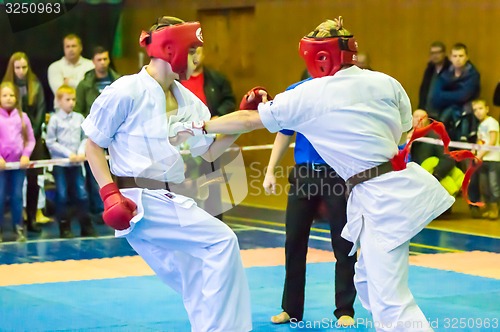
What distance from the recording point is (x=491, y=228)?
10.5 metres

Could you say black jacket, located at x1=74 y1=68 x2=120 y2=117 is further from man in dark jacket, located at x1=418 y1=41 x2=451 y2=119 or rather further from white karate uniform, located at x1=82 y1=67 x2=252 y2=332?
white karate uniform, located at x1=82 y1=67 x2=252 y2=332

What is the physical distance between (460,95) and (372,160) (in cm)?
681

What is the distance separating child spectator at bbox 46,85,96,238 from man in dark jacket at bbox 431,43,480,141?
4.32 m

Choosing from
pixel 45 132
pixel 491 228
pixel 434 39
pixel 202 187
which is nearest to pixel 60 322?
pixel 202 187

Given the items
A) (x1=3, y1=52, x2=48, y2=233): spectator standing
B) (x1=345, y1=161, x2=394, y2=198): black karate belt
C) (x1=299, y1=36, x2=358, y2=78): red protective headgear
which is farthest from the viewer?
(x1=3, y1=52, x2=48, y2=233): spectator standing

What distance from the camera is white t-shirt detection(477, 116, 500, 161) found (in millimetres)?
10846

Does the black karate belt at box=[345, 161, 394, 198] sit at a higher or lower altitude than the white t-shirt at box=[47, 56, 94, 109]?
higher

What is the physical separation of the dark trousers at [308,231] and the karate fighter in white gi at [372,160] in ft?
3.86

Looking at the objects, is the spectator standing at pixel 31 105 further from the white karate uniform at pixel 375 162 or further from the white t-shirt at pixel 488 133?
the white karate uniform at pixel 375 162

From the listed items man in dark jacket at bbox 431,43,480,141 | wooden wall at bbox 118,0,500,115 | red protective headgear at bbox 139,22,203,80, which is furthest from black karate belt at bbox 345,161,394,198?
wooden wall at bbox 118,0,500,115

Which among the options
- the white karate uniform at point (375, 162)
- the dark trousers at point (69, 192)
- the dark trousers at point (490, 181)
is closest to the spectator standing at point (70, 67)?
the dark trousers at point (69, 192)

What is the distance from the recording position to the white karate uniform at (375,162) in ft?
15.6

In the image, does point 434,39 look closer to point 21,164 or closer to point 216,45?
point 216,45

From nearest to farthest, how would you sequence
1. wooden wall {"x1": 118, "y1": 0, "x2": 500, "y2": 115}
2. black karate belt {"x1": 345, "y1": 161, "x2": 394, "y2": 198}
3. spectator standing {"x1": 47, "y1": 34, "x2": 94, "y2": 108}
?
black karate belt {"x1": 345, "y1": 161, "x2": 394, "y2": 198} < spectator standing {"x1": 47, "y1": 34, "x2": 94, "y2": 108} < wooden wall {"x1": 118, "y1": 0, "x2": 500, "y2": 115}
